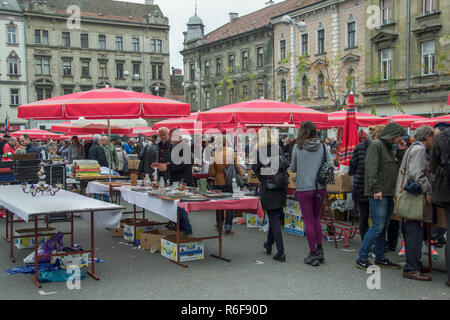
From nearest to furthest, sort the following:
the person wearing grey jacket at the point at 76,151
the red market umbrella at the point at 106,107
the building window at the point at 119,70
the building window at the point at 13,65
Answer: the red market umbrella at the point at 106,107 → the person wearing grey jacket at the point at 76,151 → the building window at the point at 13,65 → the building window at the point at 119,70

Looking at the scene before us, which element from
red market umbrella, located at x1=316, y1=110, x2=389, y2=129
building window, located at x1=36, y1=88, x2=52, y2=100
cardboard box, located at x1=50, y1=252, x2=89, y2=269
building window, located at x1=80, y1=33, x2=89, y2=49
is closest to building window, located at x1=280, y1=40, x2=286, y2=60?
building window, located at x1=80, y1=33, x2=89, y2=49

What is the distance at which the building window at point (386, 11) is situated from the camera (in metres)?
30.9

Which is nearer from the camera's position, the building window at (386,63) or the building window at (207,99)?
Answer: the building window at (386,63)

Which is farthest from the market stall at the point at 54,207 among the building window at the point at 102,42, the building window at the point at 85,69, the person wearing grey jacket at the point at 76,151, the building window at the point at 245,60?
the building window at the point at 102,42

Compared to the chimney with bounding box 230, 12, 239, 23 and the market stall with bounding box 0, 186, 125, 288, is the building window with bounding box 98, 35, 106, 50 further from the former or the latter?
the market stall with bounding box 0, 186, 125, 288

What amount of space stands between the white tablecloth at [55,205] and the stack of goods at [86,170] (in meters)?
2.64

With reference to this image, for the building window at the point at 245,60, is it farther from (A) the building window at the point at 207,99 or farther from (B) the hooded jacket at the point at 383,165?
(B) the hooded jacket at the point at 383,165

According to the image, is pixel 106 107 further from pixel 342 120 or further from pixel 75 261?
pixel 342 120

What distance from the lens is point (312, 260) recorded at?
700cm

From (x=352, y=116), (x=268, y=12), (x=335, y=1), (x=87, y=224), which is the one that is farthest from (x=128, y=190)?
(x=268, y=12)

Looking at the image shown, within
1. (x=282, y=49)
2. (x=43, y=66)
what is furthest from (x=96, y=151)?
(x=43, y=66)

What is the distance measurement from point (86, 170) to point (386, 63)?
81.6ft

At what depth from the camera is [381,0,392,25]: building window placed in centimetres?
3086

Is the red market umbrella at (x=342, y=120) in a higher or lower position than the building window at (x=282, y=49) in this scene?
lower
